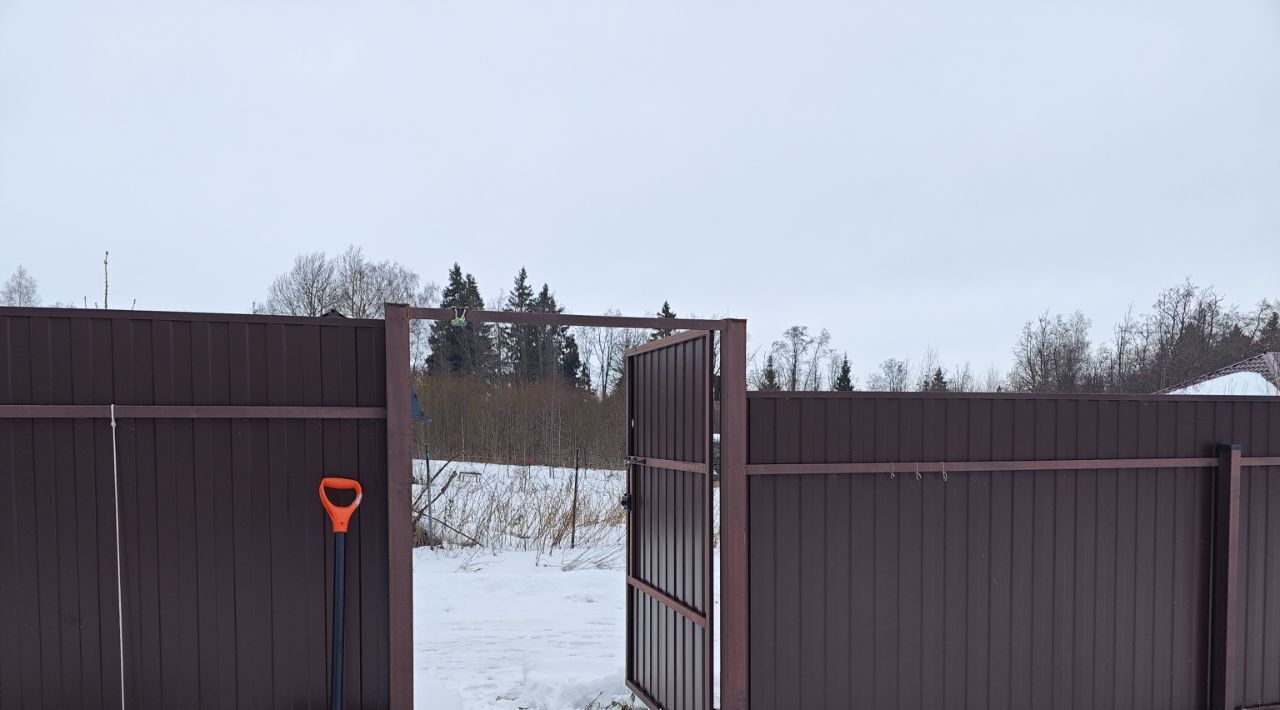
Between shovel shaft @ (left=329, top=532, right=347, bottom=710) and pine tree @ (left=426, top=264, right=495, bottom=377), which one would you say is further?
pine tree @ (left=426, top=264, right=495, bottom=377)

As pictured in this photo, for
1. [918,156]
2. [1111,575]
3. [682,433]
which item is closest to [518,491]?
[682,433]

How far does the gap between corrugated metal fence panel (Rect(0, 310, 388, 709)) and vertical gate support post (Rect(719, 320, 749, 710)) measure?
1.43 m

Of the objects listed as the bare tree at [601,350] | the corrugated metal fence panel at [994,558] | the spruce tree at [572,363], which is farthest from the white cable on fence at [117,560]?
the bare tree at [601,350]

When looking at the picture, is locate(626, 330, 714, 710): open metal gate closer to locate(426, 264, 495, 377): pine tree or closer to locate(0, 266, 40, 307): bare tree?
locate(426, 264, 495, 377): pine tree

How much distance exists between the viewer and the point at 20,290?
941 inches

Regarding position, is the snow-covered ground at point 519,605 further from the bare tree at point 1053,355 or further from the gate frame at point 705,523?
the bare tree at point 1053,355

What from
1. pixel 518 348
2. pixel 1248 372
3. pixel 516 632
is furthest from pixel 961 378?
pixel 516 632

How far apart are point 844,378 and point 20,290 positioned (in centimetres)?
2731

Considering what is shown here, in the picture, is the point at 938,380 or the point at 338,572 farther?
the point at 938,380

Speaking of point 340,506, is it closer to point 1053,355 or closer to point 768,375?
point 768,375

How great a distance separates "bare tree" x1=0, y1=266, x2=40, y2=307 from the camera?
76.9 feet

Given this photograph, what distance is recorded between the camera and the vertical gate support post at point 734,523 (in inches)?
135

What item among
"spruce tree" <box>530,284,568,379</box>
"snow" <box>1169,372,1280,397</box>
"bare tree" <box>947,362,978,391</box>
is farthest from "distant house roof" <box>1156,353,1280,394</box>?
"spruce tree" <box>530,284,568,379</box>

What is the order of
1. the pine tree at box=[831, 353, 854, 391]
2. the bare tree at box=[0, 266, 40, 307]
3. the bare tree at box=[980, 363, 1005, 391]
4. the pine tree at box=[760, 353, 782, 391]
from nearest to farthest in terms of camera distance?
the pine tree at box=[760, 353, 782, 391], the bare tree at box=[0, 266, 40, 307], the bare tree at box=[980, 363, 1005, 391], the pine tree at box=[831, 353, 854, 391]
